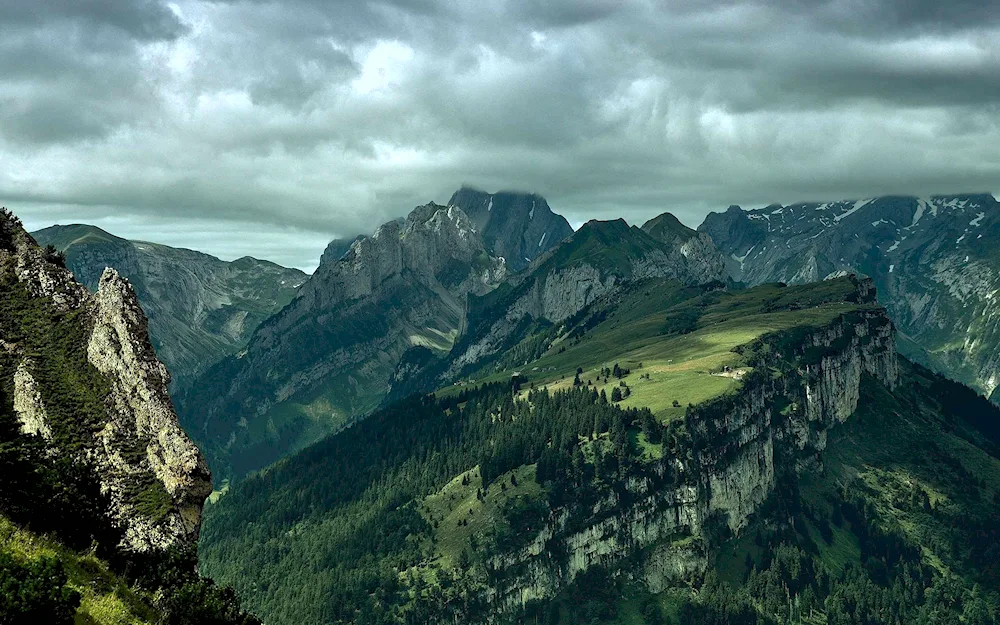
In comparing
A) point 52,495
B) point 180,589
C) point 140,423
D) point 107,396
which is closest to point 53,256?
point 107,396

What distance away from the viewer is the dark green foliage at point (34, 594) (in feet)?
186

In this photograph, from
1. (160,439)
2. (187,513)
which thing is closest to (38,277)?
(160,439)

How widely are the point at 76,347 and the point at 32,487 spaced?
96.0 feet

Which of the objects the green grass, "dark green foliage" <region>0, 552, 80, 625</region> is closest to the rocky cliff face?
the green grass

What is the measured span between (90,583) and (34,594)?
15.9 metres

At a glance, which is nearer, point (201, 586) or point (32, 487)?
point (32, 487)

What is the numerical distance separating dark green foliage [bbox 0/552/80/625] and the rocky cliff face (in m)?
23.0

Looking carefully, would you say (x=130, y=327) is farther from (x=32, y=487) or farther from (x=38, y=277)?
(x=32, y=487)

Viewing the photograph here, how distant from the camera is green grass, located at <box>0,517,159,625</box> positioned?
66312mm

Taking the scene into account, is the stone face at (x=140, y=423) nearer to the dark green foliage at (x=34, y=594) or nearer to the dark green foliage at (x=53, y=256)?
the dark green foliage at (x=53, y=256)

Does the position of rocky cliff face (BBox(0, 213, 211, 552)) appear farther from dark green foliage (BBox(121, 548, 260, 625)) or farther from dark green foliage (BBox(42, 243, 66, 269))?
dark green foliage (BBox(42, 243, 66, 269))

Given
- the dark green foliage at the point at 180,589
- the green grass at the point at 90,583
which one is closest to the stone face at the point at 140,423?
the dark green foliage at the point at 180,589

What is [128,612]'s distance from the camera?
71.6 m

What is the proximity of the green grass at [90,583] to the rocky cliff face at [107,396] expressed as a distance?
6.63 m
